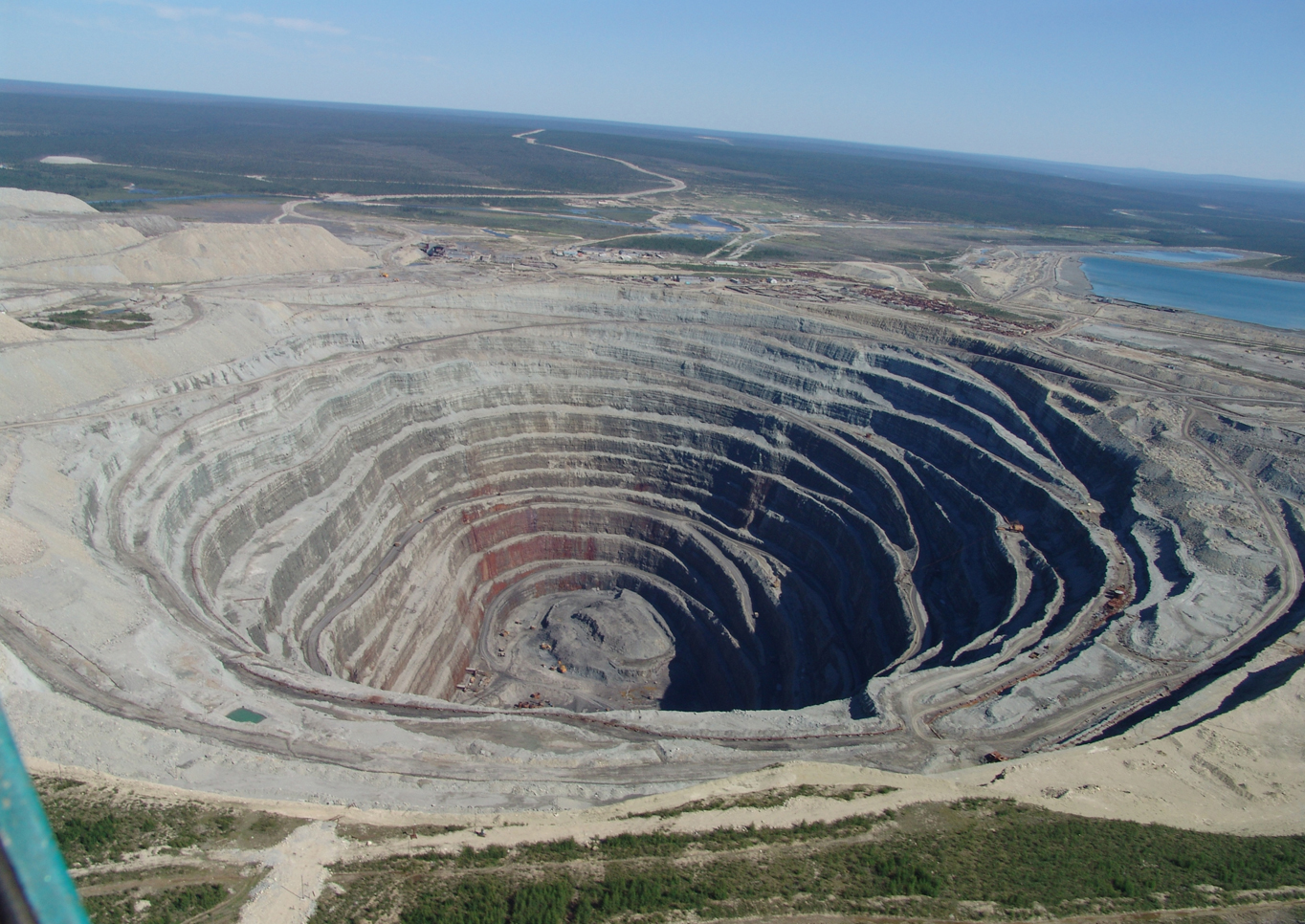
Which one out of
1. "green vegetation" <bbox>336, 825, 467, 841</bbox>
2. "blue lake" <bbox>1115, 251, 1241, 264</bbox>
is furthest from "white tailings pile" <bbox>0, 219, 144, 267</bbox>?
"blue lake" <bbox>1115, 251, 1241, 264</bbox>

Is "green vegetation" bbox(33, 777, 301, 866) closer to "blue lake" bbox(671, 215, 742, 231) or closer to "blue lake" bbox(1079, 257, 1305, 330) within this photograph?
"blue lake" bbox(1079, 257, 1305, 330)

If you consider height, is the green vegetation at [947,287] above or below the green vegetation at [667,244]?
below

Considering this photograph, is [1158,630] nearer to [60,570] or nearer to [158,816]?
[158,816]

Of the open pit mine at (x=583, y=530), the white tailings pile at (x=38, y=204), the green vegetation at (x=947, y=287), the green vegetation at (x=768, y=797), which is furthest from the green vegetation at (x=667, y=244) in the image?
the green vegetation at (x=768, y=797)

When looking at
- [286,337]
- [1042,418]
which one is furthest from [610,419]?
[1042,418]

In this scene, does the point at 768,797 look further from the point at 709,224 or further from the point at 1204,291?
the point at 709,224

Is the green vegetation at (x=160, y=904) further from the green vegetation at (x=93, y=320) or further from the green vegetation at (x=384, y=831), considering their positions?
the green vegetation at (x=93, y=320)

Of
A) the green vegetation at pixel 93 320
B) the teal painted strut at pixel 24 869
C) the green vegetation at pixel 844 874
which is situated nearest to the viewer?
the teal painted strut at pixel 24 869
